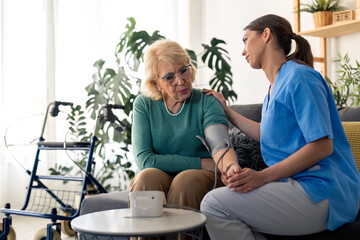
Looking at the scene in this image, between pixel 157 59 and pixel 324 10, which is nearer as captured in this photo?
pixel 157 59

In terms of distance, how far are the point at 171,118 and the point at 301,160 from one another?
0.75 metres

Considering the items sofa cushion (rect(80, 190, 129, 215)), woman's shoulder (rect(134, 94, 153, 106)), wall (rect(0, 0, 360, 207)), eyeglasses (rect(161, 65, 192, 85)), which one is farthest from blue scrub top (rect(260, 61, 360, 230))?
wall (rect(0, 0, 360, 207))

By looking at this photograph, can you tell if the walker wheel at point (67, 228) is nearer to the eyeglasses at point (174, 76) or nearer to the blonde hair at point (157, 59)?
the blonde hair at point (157, 59)

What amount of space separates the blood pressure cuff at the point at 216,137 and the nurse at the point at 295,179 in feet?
0.98

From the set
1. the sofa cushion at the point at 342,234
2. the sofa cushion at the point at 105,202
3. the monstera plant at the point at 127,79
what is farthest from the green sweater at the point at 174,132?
Answer: the monstera plant at the point at 127,79

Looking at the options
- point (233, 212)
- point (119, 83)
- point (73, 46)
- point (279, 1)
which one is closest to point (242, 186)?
point (233, 212)

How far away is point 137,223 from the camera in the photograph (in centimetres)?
129

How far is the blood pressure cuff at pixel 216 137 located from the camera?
1803 mm

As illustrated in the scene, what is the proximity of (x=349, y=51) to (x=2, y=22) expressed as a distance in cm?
284

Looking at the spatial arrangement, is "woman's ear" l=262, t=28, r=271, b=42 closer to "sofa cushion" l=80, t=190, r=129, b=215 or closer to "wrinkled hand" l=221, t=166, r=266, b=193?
"wrinkled hand" l=221, t=166, r=266, b=193

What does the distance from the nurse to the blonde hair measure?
599 mm

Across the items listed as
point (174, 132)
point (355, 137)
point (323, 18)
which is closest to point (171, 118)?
point (174, 132)

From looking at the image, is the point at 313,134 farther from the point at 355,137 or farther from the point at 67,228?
the point at 67,228

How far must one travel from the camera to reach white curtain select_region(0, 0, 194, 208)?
12.5 feet
